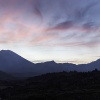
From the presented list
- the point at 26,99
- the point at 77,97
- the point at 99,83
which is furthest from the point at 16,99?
the point at 99,83

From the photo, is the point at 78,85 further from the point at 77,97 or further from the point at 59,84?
the point at 77,97

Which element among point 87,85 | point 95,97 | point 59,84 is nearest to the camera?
point 95,97

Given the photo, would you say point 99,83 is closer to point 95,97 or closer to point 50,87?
point 50,87

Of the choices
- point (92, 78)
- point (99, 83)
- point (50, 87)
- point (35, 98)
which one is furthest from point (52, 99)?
point (92, 78)

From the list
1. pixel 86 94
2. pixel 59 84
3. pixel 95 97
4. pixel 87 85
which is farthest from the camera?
pixel 59 84

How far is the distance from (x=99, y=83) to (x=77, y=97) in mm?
39957

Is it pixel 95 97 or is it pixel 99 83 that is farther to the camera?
pixel 99 83

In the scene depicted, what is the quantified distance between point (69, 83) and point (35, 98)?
45.0 metres

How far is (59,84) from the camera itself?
5128 inches

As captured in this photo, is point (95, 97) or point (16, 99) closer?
point (95, 97)

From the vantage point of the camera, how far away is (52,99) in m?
86.5

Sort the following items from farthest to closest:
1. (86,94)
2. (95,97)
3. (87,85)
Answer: (87,85) < (86,94) < (95,97)

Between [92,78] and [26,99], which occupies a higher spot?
[92,78]

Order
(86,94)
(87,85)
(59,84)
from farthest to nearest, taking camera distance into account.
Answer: (59,84) → (87,85) → (86,94)
